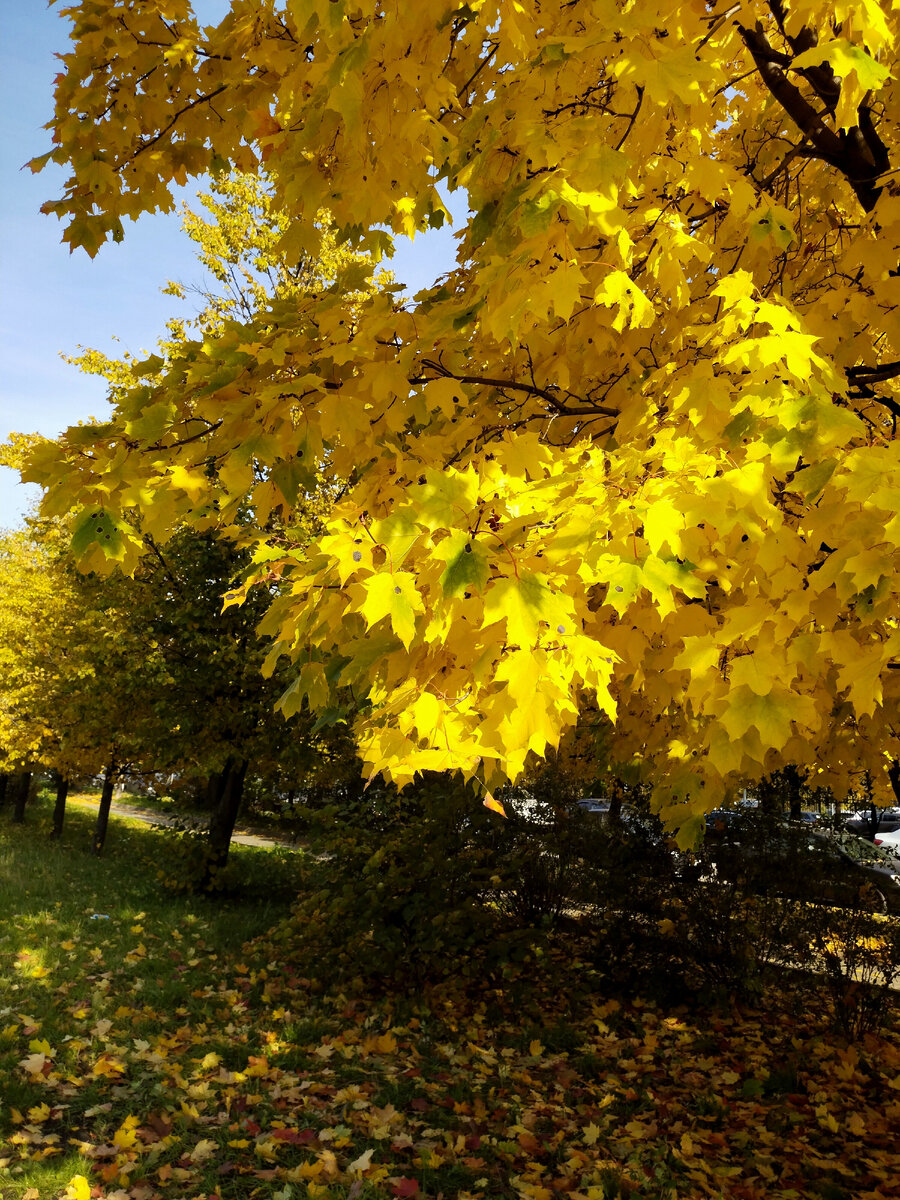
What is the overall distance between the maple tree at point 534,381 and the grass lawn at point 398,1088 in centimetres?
239

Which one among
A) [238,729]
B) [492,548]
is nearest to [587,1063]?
[492,548]

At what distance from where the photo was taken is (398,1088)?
15.6ft

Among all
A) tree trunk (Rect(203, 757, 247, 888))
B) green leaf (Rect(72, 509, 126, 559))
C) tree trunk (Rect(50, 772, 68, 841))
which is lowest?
tree trunk (Rect(50, 772, 68, 841))

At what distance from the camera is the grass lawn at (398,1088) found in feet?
12.2

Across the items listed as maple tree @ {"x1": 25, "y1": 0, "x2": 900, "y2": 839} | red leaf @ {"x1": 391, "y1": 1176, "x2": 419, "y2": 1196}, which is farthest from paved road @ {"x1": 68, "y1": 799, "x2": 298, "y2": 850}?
maple tree @ {"x1": 25, "y1": 0, "x2": 900, "y2": 839}

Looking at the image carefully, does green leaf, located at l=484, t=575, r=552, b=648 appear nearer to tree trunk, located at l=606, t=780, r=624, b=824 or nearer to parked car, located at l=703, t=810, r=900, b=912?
parked car, located at l=703, t=810, r=900, b=912

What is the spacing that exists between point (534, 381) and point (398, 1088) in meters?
4.46

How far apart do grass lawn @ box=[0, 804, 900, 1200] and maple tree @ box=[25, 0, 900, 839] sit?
2394mm

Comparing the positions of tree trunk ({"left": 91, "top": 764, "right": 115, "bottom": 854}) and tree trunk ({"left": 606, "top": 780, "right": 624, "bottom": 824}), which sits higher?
tree trunk ({"left": 606, "top": 780, "right": 624, "bottom": 824})

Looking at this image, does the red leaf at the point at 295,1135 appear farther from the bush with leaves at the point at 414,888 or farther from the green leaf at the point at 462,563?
the green leaf at the point at 462,563

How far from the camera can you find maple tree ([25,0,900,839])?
1.83m

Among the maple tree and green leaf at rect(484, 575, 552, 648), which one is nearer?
green leaf at rect(484, 575, 552, 648)

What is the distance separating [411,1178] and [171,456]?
368 cm

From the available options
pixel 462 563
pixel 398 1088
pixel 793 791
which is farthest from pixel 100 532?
pixel 793 791
